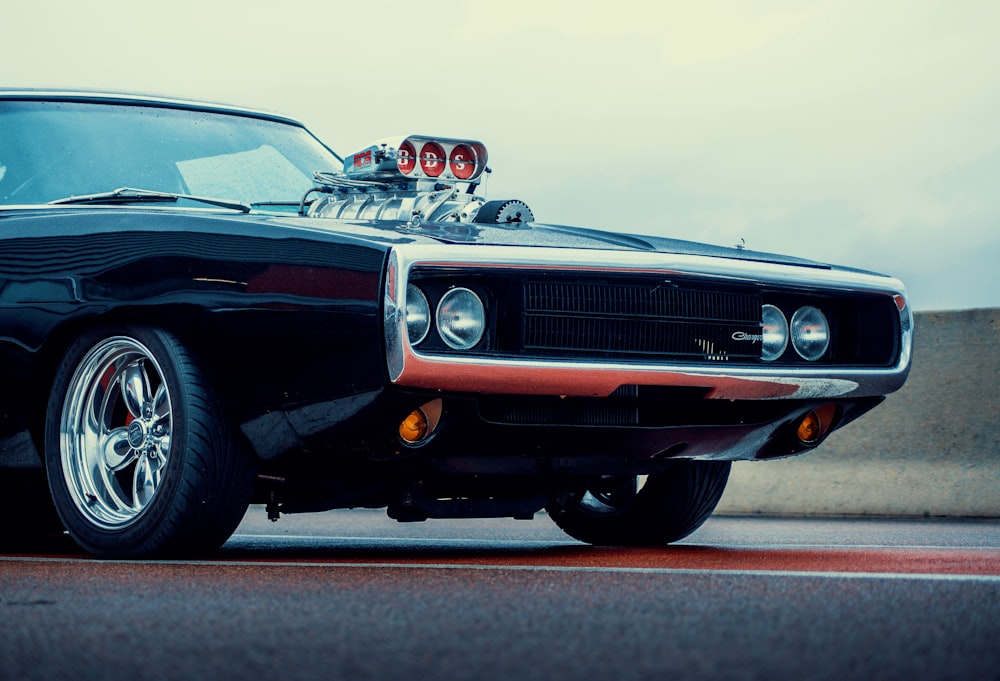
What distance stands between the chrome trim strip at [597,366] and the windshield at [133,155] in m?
1.79

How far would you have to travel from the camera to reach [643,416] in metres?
5.05

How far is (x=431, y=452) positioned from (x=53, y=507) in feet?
5.24

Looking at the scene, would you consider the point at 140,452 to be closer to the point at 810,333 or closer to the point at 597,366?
the point at 597,366

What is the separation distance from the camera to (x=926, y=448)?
8.68 m

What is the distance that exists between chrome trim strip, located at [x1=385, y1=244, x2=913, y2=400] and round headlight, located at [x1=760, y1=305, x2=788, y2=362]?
0.13 meters

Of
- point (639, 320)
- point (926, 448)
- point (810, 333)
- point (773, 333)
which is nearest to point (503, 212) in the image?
point (639, 320)

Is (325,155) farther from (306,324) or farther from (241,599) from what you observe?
(241,599)

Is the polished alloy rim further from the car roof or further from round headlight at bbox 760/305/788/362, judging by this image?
round headlight at bbox 760/305/788/362

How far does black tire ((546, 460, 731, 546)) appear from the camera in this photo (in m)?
6.19

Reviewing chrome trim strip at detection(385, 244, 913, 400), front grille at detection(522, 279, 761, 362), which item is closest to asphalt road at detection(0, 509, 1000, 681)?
chrome trim strip at detection(385, 244, 913, 400)

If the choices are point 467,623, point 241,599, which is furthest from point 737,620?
point 241,599

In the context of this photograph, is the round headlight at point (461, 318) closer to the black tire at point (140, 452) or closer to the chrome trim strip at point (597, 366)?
the chrome trim strip at point (597, 366)

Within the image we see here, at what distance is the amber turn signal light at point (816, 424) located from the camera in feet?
18.5

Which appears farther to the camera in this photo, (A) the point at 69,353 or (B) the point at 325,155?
(B) the point at 325,155
